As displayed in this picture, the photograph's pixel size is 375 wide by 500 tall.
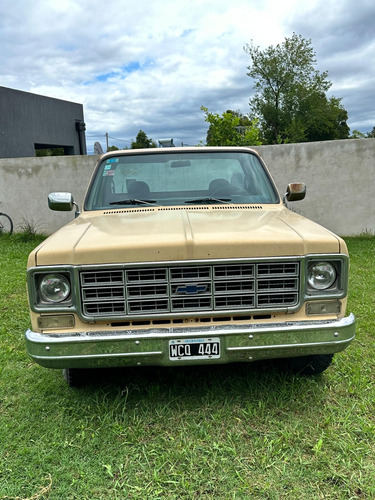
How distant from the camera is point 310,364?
3.22 m

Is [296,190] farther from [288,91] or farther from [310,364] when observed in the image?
[288,91]

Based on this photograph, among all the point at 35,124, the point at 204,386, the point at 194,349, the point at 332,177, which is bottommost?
the point at 204,386

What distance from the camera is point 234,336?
2.54 m

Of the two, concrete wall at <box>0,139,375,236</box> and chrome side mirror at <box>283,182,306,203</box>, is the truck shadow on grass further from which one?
concrete wall at <box>0,139,375,236</box>

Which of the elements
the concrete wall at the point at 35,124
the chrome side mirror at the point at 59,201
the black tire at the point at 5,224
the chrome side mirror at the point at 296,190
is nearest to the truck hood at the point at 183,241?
the chrome side mirror at the point at 59,201

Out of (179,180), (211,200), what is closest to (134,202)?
(179,180)

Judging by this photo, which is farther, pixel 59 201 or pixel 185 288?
pixel 59 201

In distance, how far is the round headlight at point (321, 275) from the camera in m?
2.62

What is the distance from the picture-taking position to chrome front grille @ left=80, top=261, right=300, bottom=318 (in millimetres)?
2533

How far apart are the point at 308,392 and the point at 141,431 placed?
4.09 feet

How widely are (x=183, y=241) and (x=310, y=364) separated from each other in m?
1.50

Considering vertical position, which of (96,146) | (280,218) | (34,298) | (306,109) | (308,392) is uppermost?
(306,109)

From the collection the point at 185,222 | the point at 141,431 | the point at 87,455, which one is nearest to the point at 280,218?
the point at 185,222

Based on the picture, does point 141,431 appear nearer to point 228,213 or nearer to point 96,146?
point 228,213
